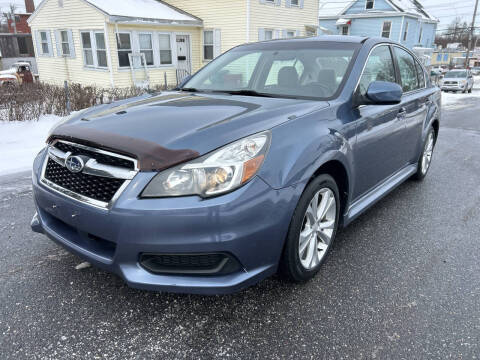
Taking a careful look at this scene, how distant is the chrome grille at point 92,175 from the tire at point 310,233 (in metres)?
1.01

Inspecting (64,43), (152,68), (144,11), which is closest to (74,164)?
(152,68)

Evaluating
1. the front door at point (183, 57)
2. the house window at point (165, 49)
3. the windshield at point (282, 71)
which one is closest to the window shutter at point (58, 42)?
the house window at point (165, 49)

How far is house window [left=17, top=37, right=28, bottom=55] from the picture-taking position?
110ft

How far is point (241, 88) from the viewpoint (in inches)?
130

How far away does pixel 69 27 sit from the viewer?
16.2m

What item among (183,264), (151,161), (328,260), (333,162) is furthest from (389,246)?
(151,161)

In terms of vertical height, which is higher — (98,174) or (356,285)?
(98,174)

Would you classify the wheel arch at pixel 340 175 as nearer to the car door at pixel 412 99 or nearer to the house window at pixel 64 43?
the car door at pixel 412 99

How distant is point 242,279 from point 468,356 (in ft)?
4.26

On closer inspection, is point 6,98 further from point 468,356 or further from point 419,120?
point 468,356

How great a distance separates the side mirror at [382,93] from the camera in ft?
9.35

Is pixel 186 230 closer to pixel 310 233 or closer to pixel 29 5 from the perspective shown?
pixel 310 233

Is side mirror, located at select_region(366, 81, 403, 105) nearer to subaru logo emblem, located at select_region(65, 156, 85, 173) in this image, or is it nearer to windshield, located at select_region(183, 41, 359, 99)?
windshield, located at select_region(183, 41, 359, 99)

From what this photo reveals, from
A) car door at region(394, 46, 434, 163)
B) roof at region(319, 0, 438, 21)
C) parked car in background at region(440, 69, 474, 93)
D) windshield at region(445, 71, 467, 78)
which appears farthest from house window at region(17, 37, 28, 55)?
car door at region(394, 46, 434, 163)
